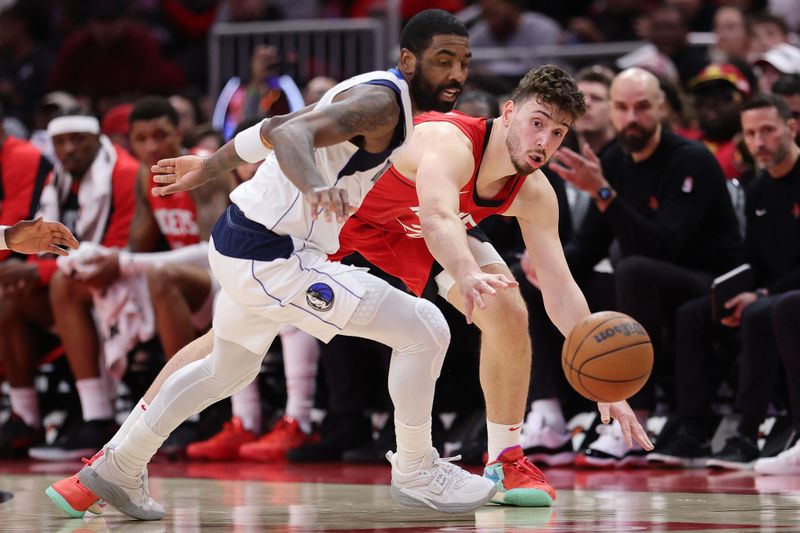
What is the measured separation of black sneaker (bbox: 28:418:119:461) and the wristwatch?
11.7 feet

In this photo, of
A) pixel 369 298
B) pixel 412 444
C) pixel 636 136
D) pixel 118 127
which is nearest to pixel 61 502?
pixel 412 444

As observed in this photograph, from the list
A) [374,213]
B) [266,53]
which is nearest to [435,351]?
[374,213]

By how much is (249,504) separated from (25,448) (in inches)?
150

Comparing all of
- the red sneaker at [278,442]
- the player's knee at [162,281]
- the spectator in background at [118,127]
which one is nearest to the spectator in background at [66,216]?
the player's knee at [162,281]

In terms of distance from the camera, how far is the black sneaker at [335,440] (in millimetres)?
7867

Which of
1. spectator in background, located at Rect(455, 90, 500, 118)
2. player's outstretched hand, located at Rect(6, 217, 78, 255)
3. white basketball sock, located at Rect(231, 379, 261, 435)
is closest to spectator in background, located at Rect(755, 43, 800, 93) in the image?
spectator in background, located at Rect(455, 90, 500, 118)

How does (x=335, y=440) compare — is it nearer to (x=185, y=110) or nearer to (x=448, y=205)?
(x=448, y=205)

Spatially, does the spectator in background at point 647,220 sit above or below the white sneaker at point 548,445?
above

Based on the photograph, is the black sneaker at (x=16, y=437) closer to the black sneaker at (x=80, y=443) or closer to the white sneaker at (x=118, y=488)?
the black sneaker at (x=80, y=443)

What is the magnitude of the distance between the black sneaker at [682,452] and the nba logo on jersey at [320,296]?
2.93 meters

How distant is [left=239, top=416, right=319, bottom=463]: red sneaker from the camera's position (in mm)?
7941

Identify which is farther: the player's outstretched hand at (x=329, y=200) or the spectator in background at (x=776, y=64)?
the spectator in background at (x=776, y=64)

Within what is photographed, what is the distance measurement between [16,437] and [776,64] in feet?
18.2

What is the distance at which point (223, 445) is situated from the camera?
8.12m
